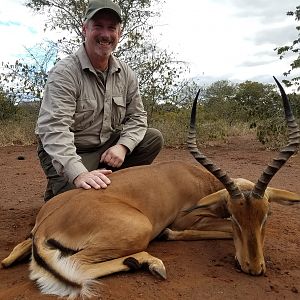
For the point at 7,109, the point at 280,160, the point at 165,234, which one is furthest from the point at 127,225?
the point at 7,109

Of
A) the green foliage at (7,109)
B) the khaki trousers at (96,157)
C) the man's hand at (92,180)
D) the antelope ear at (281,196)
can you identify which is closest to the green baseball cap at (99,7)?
the khaki trousers at (96,157)

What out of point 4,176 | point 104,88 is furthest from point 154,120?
point 104,88

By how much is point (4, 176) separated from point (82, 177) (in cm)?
454

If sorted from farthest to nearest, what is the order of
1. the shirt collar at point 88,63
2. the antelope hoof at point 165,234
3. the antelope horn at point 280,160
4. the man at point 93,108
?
the shirt collar at point 88,63, the man at point 93,108, the antelope hoof at point 165,234, the antelope horn at point 280,160

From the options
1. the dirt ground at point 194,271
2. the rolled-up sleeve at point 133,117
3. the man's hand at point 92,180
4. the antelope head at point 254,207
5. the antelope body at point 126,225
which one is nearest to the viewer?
the dirt ground at point 194,271

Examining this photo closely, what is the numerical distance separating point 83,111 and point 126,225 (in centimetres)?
172

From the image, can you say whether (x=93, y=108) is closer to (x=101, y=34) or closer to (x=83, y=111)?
(x=83, y=111)

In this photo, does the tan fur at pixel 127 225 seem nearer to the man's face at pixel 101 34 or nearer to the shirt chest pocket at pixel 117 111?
the shirt chest pocket at pixel 117 111

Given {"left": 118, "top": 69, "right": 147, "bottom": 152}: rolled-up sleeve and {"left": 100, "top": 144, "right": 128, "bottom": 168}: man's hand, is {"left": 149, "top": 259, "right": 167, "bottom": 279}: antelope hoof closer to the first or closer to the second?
{"left": 100, "top": 144, "right": 128, "bottom": 168}: man's hand

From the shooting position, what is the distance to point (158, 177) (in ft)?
14.3

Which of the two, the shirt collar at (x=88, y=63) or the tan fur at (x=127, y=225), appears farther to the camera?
the shirt collar at (x=88, y=63)

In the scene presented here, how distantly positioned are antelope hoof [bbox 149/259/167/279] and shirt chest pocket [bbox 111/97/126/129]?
2164 millimetres

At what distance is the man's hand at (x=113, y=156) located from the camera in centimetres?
482

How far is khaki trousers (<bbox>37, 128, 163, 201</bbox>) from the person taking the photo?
499 centimetres
